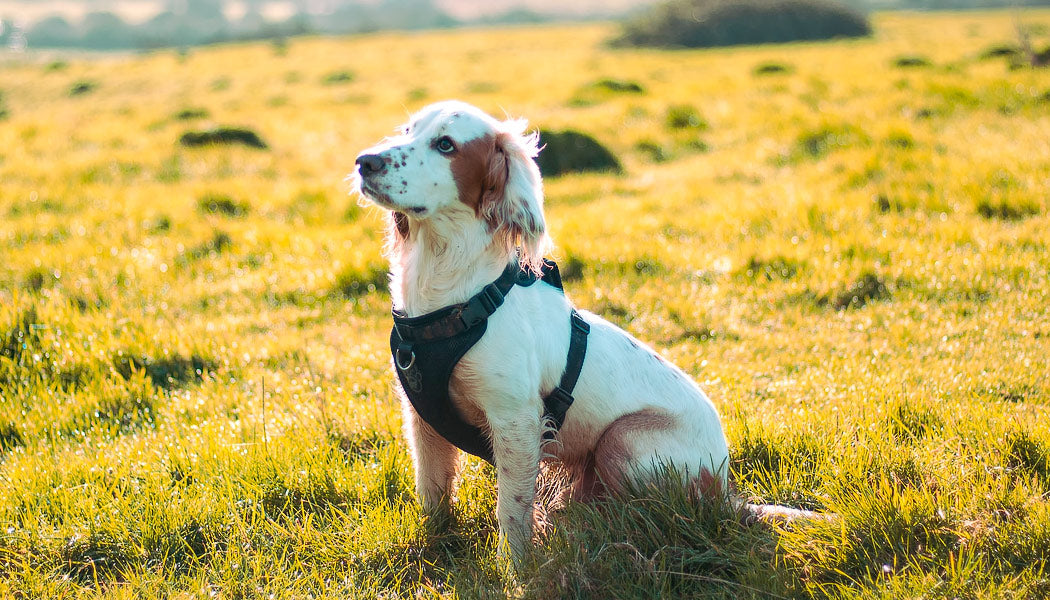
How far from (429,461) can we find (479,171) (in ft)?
3.81

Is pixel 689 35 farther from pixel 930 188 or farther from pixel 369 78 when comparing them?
pixel 930 188

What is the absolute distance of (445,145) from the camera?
2.77m

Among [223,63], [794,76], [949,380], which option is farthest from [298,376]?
[223,63]

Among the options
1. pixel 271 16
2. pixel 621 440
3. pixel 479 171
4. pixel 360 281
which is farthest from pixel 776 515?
pixel 271 16

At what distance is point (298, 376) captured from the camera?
452cm

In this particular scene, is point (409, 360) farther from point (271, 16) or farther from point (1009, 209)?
point (271, 16)

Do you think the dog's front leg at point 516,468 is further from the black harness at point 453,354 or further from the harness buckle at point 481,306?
the harness buckle at point 481,306

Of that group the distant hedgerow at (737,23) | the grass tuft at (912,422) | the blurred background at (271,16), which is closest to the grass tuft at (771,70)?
the distant hedgerow at (737,23)

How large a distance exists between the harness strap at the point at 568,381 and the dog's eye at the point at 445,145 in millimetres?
792

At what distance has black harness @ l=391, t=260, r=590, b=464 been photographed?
9.09 feet

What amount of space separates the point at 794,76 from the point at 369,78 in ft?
34.4

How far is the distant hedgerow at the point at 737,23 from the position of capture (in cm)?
2812

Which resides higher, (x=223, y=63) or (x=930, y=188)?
(x=223, y=63)

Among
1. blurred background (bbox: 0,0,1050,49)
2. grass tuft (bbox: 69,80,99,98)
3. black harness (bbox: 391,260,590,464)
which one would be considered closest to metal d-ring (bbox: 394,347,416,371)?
black harness (bbox: 391,260,590,464)
